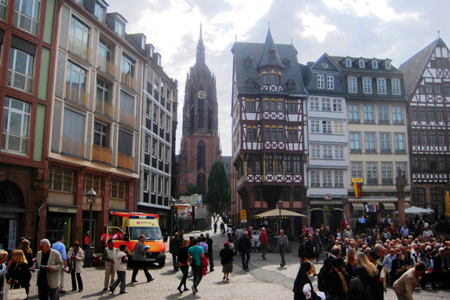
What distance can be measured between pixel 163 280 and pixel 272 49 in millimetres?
30944

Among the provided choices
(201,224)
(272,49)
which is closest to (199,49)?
(201,224)

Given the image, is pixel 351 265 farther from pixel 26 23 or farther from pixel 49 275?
pixel 26 23

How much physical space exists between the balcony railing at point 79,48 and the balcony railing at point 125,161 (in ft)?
22.3

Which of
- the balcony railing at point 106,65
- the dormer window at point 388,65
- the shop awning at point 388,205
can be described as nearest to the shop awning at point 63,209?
the balcony railing at point 106,65

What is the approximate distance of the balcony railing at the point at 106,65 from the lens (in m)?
28.1

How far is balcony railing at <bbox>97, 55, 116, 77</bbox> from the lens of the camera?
92.2ft

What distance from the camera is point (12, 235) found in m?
20.6

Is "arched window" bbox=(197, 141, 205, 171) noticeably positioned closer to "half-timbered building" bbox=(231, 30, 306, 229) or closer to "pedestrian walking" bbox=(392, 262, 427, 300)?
"half-timbered building" bbox=(231, 30, 306, 229)

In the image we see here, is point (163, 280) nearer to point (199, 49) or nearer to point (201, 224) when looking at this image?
point (201, 224)

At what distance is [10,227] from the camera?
67.6ft

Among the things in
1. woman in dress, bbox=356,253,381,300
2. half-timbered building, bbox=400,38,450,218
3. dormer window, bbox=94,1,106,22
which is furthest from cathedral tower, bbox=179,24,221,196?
woman in dress, bbox=356,253,381,300

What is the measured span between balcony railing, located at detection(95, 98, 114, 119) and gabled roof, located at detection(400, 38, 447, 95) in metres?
30.4

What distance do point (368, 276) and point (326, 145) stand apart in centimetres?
3545

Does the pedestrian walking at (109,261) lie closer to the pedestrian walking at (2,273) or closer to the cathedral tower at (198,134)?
the pedestrian walking at (2,273)
